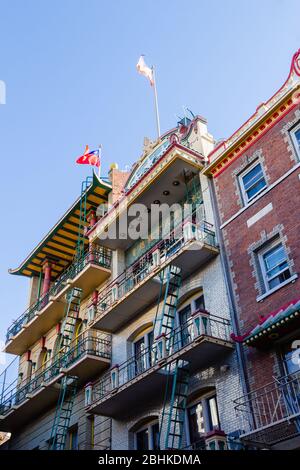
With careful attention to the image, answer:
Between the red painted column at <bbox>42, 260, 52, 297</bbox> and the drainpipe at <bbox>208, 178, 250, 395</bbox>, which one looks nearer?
the drainpipe at <bbox>208, 178, 250, 395</bbox>

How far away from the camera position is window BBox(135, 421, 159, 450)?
19.6 m

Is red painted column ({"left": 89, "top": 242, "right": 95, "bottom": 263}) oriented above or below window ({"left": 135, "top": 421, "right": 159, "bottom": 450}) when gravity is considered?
above

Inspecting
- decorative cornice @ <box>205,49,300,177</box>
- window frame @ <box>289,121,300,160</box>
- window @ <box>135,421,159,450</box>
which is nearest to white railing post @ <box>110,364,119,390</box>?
window @ <box>135,421,159,450</box>

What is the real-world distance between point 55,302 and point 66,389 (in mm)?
5042

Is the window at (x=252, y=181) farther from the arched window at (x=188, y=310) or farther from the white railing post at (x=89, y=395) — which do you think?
the white railing post at (x=89, y=395)

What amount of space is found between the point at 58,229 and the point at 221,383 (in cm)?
1719

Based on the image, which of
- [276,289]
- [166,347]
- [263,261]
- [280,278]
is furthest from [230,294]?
[166,347]

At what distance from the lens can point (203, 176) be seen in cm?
2247

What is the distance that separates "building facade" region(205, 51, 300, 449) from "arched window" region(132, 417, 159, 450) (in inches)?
177

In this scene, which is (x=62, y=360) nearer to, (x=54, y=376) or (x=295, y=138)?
(x=54, y=376)

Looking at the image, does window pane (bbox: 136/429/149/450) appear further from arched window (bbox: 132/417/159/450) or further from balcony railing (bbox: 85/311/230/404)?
balcony railing (bbox: 85/311/230/404)

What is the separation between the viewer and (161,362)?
17.9 m
